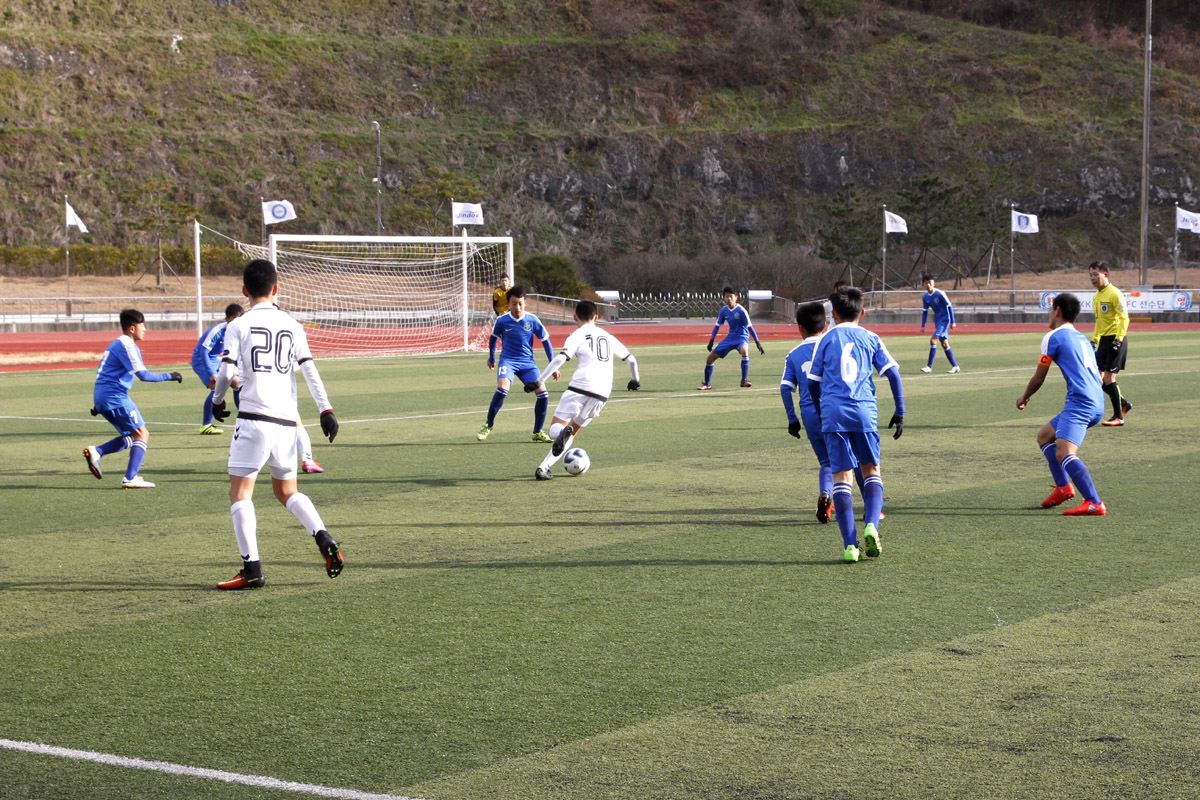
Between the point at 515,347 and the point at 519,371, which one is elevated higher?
the point at 515,347

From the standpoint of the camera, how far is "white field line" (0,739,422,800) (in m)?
4.41

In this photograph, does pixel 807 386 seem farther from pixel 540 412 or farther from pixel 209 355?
pixel 209 355

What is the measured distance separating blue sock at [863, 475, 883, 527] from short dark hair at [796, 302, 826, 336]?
142 cm

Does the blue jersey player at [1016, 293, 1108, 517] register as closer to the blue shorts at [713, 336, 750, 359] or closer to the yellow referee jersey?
the yellow referee jersey

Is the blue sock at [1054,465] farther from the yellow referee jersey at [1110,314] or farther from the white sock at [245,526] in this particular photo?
the yellow referee jersey at [1110,314]


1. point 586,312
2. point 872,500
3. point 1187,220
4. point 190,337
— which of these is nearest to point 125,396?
point 586,312

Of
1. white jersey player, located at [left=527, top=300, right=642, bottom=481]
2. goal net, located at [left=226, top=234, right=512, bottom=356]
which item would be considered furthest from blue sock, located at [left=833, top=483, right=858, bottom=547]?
goal net, located at [left=226, top=234, right=512, bottom=356]

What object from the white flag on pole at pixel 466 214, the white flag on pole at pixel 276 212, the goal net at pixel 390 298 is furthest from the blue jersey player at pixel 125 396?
the white flag on pole at pixel 466 214

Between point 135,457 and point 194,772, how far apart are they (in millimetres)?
7898

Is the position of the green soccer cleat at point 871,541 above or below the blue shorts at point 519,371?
below

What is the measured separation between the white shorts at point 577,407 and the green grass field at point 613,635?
0.57 metres

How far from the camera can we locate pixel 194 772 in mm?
4625

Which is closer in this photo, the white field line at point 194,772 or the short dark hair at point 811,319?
the white field line at point 194,772

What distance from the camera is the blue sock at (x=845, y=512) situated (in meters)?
8.23
